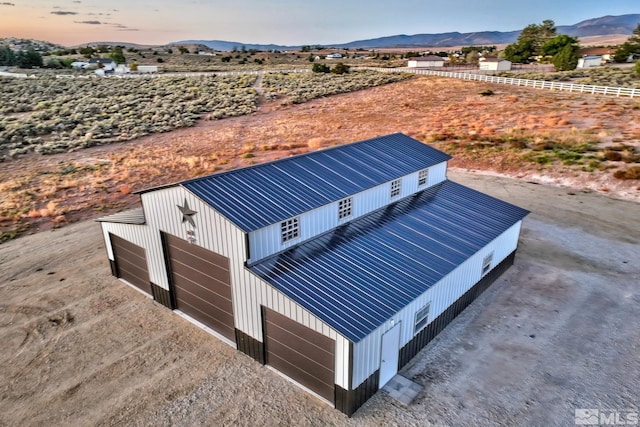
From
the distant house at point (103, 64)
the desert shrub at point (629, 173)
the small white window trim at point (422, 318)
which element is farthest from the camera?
the distant house at point (103, 64)

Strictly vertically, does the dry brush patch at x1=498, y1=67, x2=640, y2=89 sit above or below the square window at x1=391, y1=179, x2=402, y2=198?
above

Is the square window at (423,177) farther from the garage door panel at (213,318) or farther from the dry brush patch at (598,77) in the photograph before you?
the dry brush patch at (598,77)

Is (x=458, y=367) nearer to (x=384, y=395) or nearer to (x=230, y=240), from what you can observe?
(x=384, y=395)

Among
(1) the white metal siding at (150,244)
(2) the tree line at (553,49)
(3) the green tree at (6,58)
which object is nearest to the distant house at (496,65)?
(2) the tree line at (553,49)

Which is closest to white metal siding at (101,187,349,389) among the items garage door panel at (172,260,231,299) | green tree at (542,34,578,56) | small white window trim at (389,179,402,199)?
garage door panel at (172,260,231,299)

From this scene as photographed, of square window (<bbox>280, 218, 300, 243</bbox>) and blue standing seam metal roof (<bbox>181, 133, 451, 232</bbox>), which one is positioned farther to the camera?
square window (<bbox>280, 218, 300, 243</bbox>)

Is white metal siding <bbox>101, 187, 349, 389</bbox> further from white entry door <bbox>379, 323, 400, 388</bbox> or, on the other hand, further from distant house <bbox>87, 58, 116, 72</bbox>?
distant house <bbox>87, 58, 116, 72</bbox>

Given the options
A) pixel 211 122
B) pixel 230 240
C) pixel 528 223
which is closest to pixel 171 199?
pixel 230 240
